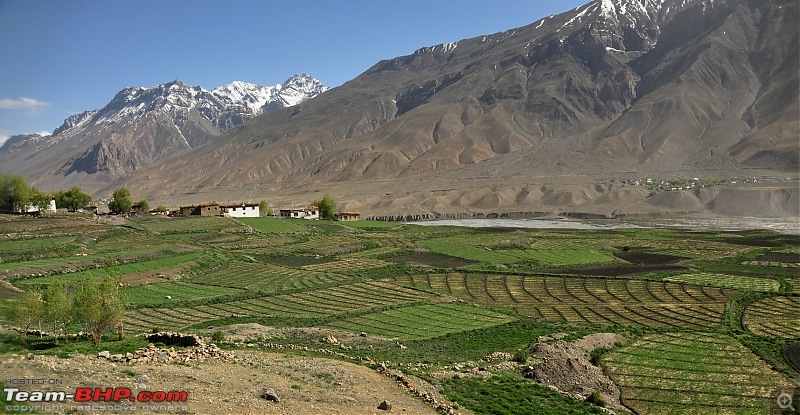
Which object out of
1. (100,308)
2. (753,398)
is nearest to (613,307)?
(753,398)

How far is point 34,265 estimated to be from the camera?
58281mm

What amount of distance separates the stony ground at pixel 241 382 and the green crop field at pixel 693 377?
13.8m

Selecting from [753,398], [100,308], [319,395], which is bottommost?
[753,398]

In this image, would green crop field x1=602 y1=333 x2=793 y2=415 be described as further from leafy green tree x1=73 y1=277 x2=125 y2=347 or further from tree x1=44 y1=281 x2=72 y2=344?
tree x1=44 y1=281 x2=72 y2=344

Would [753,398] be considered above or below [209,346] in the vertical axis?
below

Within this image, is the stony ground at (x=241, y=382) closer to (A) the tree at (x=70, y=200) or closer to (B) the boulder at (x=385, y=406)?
(B) the boulder at (x=385, y=406)

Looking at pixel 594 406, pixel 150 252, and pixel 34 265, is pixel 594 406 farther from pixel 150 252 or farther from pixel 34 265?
pixel 150 252

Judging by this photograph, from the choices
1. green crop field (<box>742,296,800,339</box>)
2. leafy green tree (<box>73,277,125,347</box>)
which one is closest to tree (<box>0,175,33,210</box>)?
leafy green tree (<box>73,277,125,347</box>)

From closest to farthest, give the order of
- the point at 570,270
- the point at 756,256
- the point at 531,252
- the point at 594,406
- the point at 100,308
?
the point at 594,406
the point at 100,308
the point at 570,270
the point at 756,256
the point at 531,252

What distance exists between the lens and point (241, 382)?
21328 mm

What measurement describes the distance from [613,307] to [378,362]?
29.7 meters

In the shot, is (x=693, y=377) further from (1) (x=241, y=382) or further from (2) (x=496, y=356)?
(1) (x=241, y=382)

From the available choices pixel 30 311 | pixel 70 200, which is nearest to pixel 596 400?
pixel 30 311

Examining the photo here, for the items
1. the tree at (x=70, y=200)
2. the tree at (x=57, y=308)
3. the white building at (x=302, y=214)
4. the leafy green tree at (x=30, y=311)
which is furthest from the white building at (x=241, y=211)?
the tree at (x=57, y=308)
